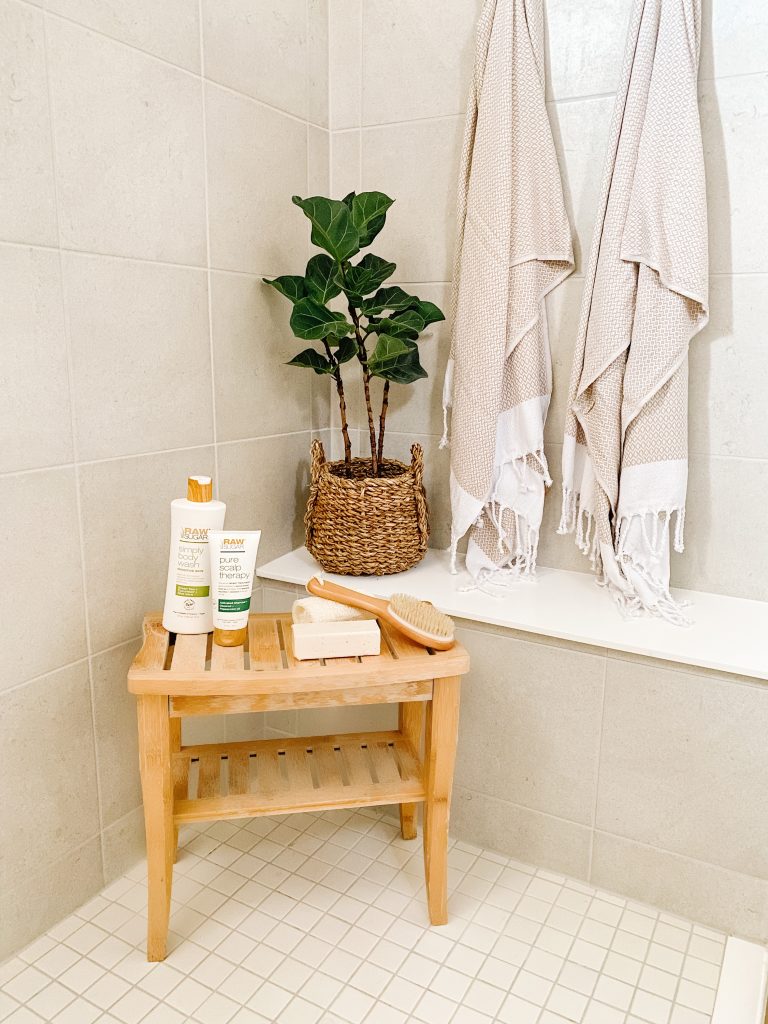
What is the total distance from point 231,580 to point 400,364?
1.79 feet

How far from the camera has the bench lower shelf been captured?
43.0 inches

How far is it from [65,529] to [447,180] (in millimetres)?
932

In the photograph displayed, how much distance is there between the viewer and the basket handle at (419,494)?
141cm

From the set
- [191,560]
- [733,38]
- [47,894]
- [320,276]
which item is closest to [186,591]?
[191,560]

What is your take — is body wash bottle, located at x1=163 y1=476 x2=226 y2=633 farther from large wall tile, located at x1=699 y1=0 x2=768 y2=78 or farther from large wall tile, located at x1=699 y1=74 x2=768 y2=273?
large wall tile, located at x1=699 y1=0 x2=768 y2=78

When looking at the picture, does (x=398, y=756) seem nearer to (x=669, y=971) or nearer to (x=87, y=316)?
(x=669, y=971)

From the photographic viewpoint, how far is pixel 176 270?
4.01 ft

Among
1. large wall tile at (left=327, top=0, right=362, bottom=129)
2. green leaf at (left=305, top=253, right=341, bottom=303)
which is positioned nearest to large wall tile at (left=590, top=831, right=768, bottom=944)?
green leaf at (left=305, top=253, right=341, bottom=303)

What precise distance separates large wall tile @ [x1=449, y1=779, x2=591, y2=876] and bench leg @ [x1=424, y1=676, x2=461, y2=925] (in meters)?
0.21

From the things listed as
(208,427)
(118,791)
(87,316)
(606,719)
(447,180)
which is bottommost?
(118,791)

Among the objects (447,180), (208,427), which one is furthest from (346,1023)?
(447,180)

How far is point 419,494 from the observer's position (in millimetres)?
1409

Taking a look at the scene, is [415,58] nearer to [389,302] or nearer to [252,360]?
[389,302]

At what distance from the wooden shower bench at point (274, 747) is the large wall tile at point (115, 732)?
0.08m
